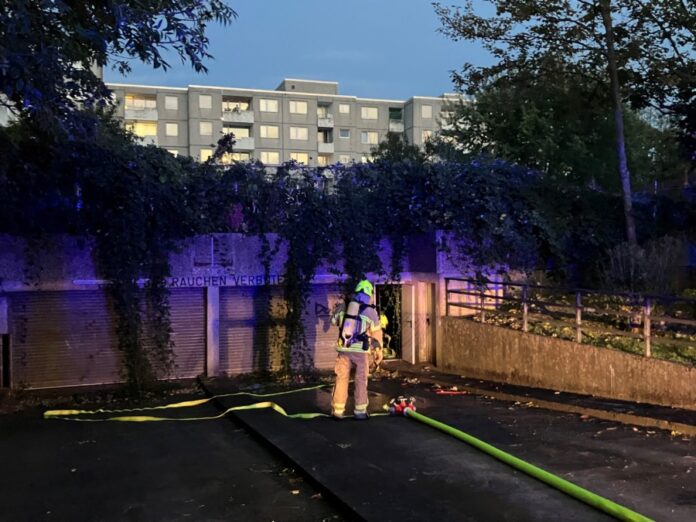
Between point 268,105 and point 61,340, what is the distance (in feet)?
201

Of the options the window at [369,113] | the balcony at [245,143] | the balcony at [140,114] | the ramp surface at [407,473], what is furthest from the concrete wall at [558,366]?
the window at [369,113]

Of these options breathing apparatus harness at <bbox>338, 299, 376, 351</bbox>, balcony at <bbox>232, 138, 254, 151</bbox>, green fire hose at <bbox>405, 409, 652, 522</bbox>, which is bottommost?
green fire hose at <bbox>405, 409, 652, 522</bbox>

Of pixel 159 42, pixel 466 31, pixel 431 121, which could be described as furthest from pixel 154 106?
pixel 159 42

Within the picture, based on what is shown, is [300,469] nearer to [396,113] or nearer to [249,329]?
[249,329]

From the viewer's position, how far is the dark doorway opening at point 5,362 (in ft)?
35.4

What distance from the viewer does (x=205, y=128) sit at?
66812mm

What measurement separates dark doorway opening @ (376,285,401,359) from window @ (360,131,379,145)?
6289cm

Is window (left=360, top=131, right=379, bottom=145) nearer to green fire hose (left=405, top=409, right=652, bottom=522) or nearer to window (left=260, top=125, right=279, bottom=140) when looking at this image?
window (left=260, top=125, right=279, bottom=140)

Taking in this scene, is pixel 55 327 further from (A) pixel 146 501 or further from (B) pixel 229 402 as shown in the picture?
(A) pixel 146 501

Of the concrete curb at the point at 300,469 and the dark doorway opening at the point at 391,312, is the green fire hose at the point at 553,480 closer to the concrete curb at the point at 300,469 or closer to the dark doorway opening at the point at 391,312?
the concrete curb at the point at 300,469

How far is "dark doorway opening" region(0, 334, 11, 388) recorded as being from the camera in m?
10.8

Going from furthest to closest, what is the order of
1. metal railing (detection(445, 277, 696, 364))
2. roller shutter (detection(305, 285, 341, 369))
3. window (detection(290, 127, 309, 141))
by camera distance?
window (detection(290, 127, 309, 141)) < roller shutter (detection(305, 285, 341, 369)) < metal railing (detection(445, 277, 696, 364))

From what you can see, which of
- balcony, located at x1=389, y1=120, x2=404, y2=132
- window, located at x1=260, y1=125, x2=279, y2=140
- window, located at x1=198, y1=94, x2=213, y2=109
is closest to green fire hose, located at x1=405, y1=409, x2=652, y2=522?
window, located at x1=198, y1=94, x2=213, y2=109

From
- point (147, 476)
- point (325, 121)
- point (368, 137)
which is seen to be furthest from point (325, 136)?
A: point (147, 476)
